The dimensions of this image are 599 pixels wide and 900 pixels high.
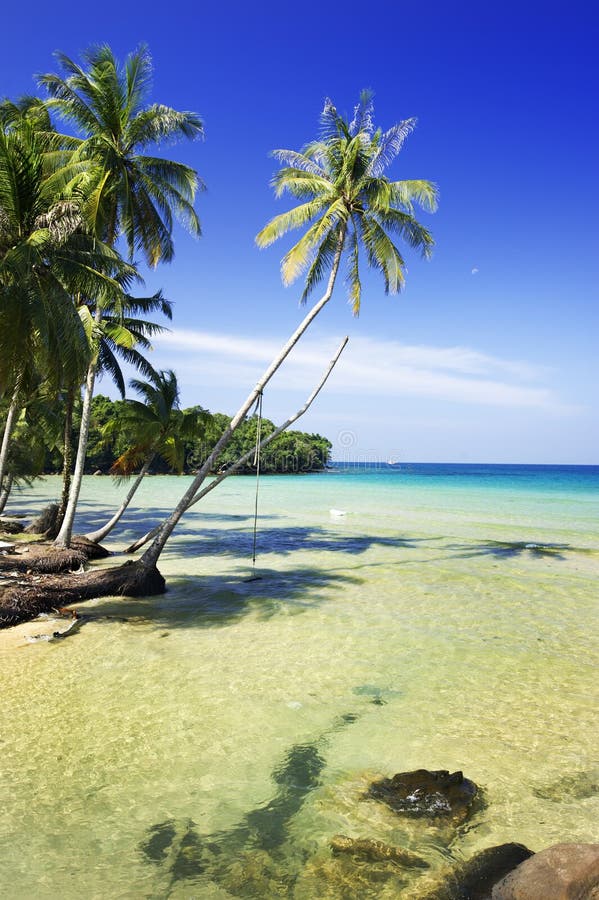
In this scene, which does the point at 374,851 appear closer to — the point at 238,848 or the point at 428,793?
the point at 428,793

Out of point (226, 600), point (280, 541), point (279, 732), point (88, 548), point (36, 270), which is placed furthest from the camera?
point (280, 541)

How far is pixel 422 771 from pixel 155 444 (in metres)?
14.0

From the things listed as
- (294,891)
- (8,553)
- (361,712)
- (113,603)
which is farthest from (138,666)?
(8,553)

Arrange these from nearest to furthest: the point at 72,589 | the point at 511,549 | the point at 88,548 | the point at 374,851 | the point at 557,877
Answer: the point at 557,877 < the point at 374,851 < the point at 72,589 < the point at 88,548 < the point at 511,549

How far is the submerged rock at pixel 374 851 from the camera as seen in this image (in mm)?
3822

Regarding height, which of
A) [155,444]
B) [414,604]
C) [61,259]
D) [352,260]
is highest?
[352,260]

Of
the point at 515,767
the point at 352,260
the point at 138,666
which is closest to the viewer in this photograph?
the point at 515,767

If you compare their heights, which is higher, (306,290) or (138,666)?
(306,290)

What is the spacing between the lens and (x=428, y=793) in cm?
457

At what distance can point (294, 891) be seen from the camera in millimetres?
3551

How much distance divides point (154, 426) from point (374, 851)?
13946 mm

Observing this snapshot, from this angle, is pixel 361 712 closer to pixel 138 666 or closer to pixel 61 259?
pixel 138 666

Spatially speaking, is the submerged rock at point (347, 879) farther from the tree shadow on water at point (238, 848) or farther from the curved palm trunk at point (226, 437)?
the curved palm trunk at point (226, 437)

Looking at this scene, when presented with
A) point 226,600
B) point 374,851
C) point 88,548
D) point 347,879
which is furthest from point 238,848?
point 88,548
